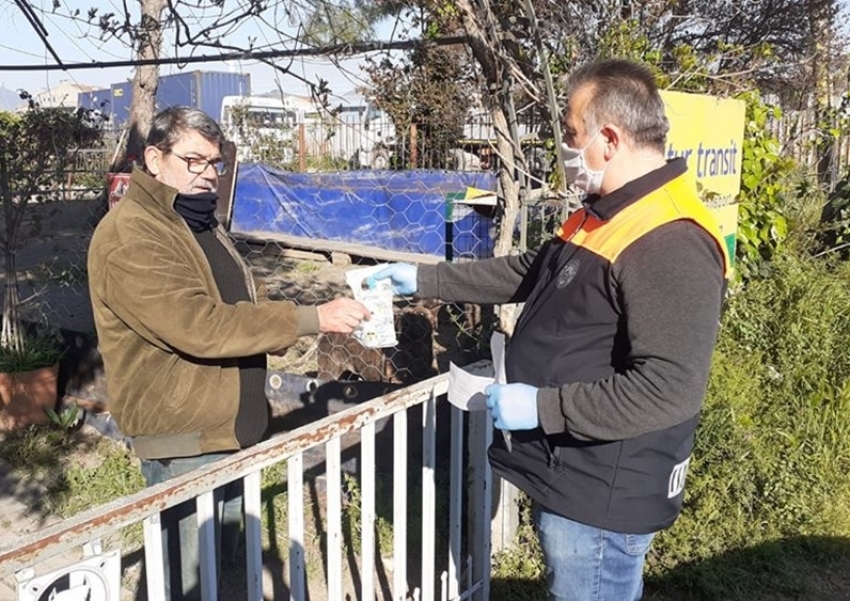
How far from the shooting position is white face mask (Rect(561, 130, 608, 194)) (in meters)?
1.73

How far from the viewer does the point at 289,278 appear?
917cm

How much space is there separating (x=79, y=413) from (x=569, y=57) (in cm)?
361

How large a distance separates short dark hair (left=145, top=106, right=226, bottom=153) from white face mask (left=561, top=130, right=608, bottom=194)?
3.65 feet

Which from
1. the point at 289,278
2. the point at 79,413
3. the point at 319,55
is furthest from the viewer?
the point at 289,278

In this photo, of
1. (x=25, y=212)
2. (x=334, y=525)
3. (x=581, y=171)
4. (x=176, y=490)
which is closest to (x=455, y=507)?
(x=334, y=525)

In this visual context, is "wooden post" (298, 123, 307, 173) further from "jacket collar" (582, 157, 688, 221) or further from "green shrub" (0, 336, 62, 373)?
"jacket collar" (582, 157, 688, 221)

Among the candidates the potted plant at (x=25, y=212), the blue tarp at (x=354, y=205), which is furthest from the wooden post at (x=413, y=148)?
the potted plant at (x=25, y=212)

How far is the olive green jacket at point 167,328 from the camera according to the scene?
2080mm

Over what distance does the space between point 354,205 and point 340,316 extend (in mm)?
8752

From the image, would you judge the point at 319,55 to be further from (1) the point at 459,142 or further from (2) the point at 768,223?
(1) the point at 459,142

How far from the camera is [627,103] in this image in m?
1.65

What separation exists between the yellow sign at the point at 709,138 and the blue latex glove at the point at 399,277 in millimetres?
1560

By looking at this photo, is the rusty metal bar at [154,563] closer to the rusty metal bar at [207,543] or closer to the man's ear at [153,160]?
the rusty metal bar at [207,543]

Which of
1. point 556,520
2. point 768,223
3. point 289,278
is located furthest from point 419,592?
point 289,278
